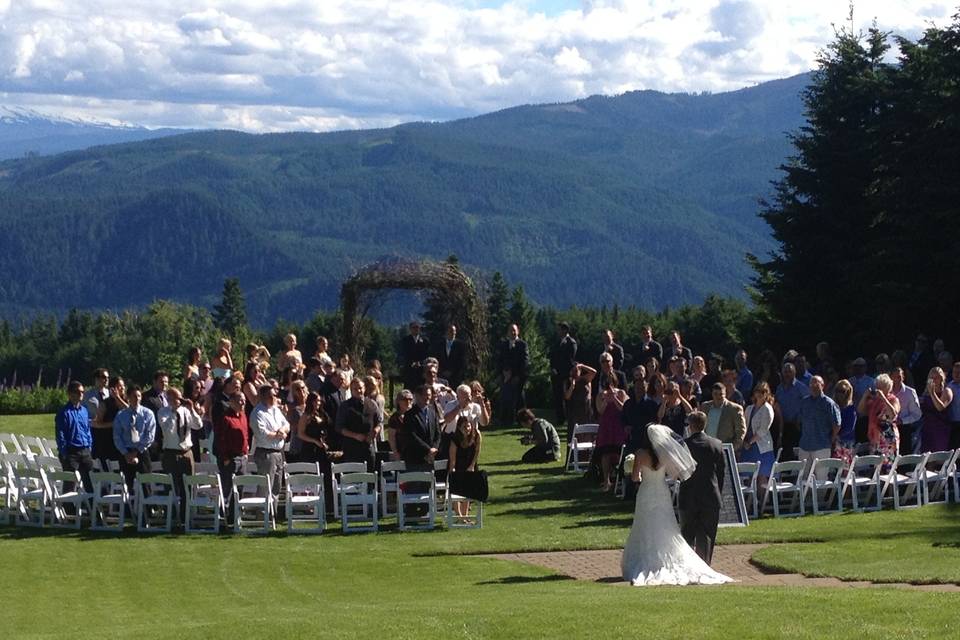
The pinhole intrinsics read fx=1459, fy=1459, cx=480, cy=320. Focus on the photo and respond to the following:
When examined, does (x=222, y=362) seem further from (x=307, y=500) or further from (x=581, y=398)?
(x=581, y=398)

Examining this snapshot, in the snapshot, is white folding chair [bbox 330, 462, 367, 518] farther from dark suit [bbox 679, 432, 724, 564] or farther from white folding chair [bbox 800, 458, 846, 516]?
white folding chair [bbox 800, 458, 846, 516]

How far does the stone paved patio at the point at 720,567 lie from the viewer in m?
12.9

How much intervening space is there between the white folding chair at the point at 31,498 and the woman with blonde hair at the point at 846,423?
380 inches

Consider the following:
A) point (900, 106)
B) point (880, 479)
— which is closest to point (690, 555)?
point (880, 479)

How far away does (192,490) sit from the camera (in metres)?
17.4

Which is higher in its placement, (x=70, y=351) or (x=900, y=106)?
(x=900, y=106)

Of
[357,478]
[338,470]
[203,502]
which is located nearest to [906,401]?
[357,478]

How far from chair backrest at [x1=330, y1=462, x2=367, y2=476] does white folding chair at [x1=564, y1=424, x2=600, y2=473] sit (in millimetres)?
4178

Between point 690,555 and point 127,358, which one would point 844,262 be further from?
point 127,358

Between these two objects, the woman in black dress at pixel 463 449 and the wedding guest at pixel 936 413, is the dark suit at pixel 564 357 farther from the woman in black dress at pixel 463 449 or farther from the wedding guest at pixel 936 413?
the woman in black dress at pixel 463 449

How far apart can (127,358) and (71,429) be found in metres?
55.2

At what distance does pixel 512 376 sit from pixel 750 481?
405 inches

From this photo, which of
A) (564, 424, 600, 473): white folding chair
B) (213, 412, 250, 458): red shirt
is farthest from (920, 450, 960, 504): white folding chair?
(213, 412, 250, 458): red shirt

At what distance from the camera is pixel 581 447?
21.2 meters
